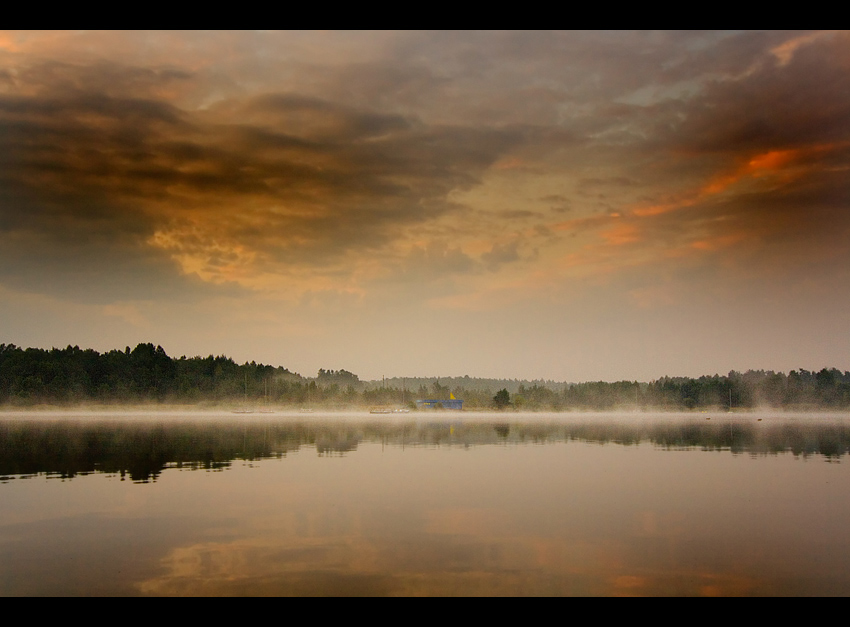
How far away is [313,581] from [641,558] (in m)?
8.99

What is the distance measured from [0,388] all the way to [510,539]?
208 m

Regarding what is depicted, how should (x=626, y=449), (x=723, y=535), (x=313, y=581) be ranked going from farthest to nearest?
(x=626, y=449) < (x=723, y=535) < (x=313, y=581)

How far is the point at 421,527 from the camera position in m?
21.9

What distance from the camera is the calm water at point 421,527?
16.0m

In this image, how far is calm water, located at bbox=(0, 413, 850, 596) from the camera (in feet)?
52.4

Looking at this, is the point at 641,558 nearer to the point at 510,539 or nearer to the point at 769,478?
the point at 510,539
